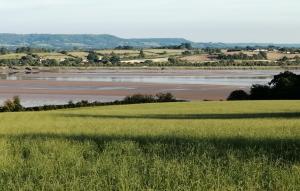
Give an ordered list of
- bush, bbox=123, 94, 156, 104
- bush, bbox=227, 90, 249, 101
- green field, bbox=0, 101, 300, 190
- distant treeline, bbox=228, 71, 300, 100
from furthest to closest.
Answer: bush, bbox=227, 90, 249, 101 → distant treeline, bbox=228, 71, 300, 100 → bush, bbox=123, 94, 156, 104 → green field, bbox=0, 101, 300, 190

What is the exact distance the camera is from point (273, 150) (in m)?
12.5

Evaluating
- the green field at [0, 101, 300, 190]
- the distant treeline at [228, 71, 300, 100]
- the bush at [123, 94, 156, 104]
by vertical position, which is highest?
the green field at [0, 101, 300, 190]

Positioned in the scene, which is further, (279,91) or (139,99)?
(279,91)

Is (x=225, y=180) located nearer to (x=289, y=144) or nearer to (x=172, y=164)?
(x=172, y=164)

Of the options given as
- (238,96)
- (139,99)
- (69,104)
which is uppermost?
(69,104)

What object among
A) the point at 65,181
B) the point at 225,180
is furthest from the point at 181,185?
the point at 65,181

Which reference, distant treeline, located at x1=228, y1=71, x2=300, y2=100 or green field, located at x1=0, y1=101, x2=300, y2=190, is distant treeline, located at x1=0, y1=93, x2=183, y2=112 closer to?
distant treeline, located at x1=228, y1=71, x2=300, y2=100

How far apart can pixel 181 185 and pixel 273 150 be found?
4363mm

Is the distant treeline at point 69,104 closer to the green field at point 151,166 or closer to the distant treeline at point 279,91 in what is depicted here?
the distant treeline at point 279,91

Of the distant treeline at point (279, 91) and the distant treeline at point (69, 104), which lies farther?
the distant treeline at point (279, 91)

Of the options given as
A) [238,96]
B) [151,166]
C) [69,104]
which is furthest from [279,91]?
[151,166]

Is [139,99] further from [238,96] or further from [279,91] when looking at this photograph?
[279,91]

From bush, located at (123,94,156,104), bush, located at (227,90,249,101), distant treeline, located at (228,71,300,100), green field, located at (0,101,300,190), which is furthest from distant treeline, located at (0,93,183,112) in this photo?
green field, located at (0,101,300,190)

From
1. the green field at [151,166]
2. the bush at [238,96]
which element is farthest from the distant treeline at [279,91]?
the green field at [151,166]
